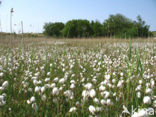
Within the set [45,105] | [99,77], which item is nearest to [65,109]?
[45,105]

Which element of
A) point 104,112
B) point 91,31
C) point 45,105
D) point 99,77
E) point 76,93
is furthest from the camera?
point 91,31

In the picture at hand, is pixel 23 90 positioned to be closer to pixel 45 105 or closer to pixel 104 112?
pixel 45 105

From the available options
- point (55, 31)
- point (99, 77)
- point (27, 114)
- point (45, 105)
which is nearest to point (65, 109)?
point (45, 105)

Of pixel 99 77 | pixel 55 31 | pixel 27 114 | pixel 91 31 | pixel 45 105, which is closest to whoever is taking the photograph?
pixel 27 114

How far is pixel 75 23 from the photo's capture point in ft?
181

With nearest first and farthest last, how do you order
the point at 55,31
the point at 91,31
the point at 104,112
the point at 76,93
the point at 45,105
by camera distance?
the point at 104,112
the point at 45,105
the point at 76,93
the point at 91,31
the point at 55,31

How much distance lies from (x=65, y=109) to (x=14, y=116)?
2.46 ft

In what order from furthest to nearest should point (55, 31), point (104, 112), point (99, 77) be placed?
point (55, 31) → point (99, 77) → point (104, 112)

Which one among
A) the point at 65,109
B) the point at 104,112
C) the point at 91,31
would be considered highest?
the point at 91,31

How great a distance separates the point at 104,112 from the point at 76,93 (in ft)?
3.47

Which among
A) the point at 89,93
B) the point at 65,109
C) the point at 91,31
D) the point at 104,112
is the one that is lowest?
the point at 65,109

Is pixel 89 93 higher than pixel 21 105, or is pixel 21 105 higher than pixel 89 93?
pixel 89 93

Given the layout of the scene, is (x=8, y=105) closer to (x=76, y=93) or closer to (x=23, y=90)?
(x=23, y=90)

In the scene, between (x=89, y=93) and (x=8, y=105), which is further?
(x=8, y=105)
